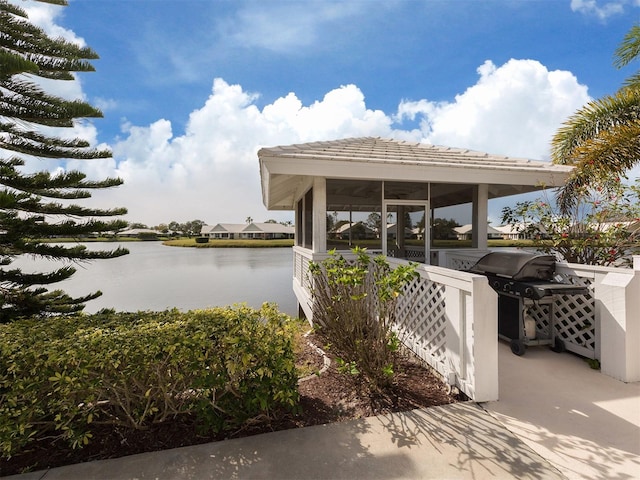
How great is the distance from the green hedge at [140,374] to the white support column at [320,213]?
355 centimetres

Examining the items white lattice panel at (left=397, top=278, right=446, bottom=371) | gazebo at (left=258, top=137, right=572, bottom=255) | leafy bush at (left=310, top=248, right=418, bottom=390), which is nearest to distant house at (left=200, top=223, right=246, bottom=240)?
gazebo at (left=258, top=137, right=572, bottom=255)

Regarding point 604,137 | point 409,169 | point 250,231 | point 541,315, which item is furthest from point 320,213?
point 250,231

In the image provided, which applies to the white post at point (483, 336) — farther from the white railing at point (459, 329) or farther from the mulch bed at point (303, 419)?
the mulch bed at point (303, 419)

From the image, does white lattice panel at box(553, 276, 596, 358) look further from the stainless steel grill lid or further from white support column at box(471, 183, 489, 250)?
white support column at box(471, 183, 489, 250)

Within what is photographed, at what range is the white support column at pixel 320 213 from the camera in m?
6.21

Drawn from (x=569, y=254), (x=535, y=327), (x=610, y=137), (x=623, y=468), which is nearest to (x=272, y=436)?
A: (x=623, y=468)

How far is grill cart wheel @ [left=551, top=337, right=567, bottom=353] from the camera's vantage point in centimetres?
432

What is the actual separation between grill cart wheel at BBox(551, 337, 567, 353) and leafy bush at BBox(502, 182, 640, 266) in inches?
104

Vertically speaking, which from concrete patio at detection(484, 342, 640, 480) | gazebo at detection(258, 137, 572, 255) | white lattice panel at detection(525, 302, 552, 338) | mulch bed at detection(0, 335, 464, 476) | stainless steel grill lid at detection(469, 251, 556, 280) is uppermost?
gazebo at detection(258, 137, 572, 255)

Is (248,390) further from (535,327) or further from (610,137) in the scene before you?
(610,137)

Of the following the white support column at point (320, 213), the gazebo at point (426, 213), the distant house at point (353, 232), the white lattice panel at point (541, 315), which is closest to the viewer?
the gazebo at point (426, 213)

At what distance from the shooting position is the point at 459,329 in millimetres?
3145

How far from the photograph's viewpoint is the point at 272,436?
2557mm

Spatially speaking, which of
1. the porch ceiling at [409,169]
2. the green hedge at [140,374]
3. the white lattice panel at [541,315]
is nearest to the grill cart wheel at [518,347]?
the white lattice panel at [541,315]
